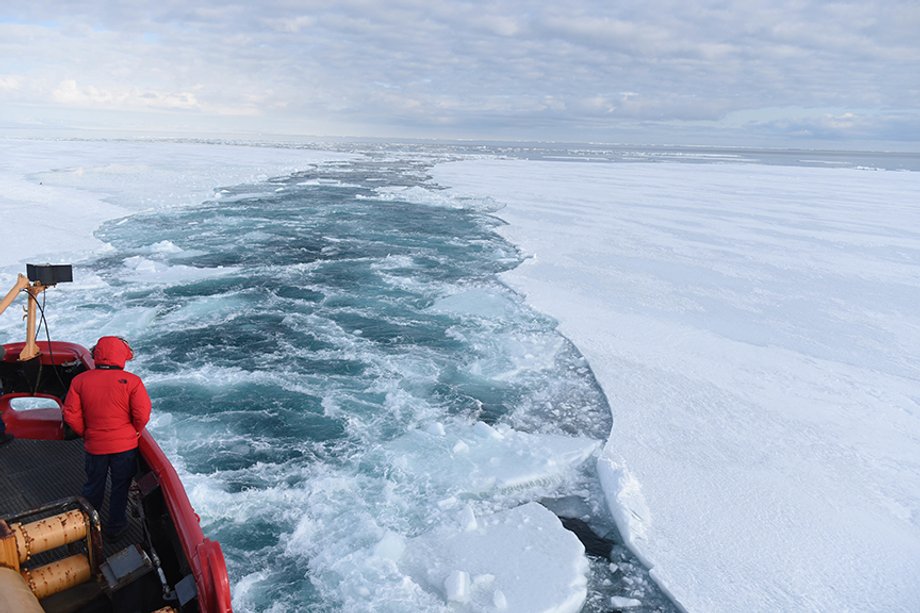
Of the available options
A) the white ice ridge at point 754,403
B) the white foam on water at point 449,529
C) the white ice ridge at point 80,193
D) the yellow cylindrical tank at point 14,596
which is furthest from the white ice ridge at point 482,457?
the white ice ridge at point 80,193

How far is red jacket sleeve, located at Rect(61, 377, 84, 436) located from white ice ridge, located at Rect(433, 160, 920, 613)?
335cm

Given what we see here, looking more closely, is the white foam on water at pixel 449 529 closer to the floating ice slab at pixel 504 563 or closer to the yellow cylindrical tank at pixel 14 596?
the floating ice slab at pixel 504 563

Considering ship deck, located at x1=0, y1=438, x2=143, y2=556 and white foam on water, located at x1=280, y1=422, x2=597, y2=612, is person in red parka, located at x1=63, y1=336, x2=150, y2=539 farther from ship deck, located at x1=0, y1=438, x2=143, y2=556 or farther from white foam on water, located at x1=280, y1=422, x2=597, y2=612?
white foam on water, located at x1=280, y1=422, x2=597, y2=612

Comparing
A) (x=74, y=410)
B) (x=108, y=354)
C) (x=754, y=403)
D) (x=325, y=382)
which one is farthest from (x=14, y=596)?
(x=754, y=403)

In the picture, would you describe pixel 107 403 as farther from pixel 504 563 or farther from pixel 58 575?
pixel 504 563

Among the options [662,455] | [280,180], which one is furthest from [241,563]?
[280,180]

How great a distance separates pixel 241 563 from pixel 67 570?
1.17 meters

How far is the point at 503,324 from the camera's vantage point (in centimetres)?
768

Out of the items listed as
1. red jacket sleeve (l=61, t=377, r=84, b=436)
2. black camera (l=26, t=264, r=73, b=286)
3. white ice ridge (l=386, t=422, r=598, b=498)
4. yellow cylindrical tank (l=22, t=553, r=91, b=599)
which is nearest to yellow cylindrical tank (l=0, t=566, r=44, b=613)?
yellow cylindrical tank (l=22, t=553, r=91, b=599)

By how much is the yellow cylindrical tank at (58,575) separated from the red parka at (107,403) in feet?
1.86

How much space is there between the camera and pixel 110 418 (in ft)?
9.61

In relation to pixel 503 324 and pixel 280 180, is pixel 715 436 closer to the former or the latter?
pixel 503 324

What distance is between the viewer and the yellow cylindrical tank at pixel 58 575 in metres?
2.47

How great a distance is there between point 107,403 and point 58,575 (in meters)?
0.78
